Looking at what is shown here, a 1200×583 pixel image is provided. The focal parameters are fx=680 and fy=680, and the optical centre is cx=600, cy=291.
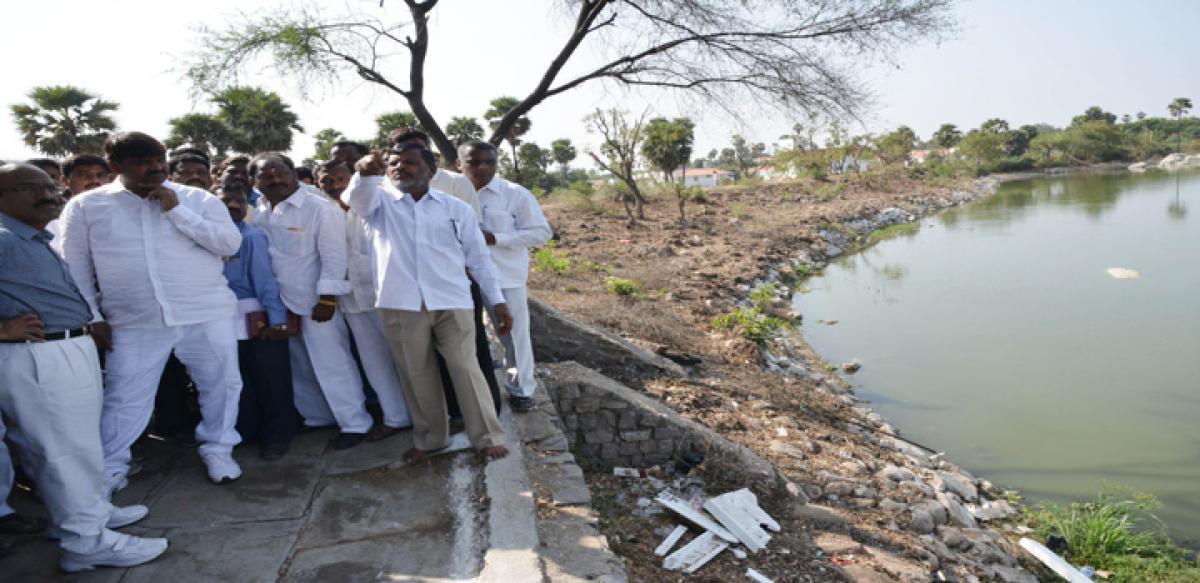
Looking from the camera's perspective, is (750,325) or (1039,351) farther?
(1039,351)

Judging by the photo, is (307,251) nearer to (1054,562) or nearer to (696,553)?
(696,553)

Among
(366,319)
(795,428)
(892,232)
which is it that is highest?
(366,319)

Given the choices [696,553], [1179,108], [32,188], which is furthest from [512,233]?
[1179,108]

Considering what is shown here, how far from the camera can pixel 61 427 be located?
2.44 metres

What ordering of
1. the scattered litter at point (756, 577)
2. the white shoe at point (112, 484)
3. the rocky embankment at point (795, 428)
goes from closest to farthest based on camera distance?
the white shoe at point (112, 484)
the scattered litter at point (756, 577)
the rocky embankment at point (795, 428)

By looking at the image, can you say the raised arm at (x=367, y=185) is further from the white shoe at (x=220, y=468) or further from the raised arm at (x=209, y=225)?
the white shoe at (x=220, y=468)

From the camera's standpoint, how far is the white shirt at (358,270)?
335 centimetres

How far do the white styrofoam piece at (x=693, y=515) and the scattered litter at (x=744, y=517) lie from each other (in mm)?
51

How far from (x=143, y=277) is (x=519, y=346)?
1883 mm

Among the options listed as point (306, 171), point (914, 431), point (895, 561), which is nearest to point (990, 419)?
point (914, 431)

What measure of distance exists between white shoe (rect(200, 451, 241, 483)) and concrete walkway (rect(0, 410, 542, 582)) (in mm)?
47

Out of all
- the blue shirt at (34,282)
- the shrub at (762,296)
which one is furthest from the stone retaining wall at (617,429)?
the shrub at (762,296)

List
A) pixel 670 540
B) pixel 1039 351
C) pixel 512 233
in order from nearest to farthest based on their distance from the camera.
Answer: pixel 670 540, pixel 512 233, pixel 1039 351

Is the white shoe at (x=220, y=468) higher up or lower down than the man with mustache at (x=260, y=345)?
lower down
